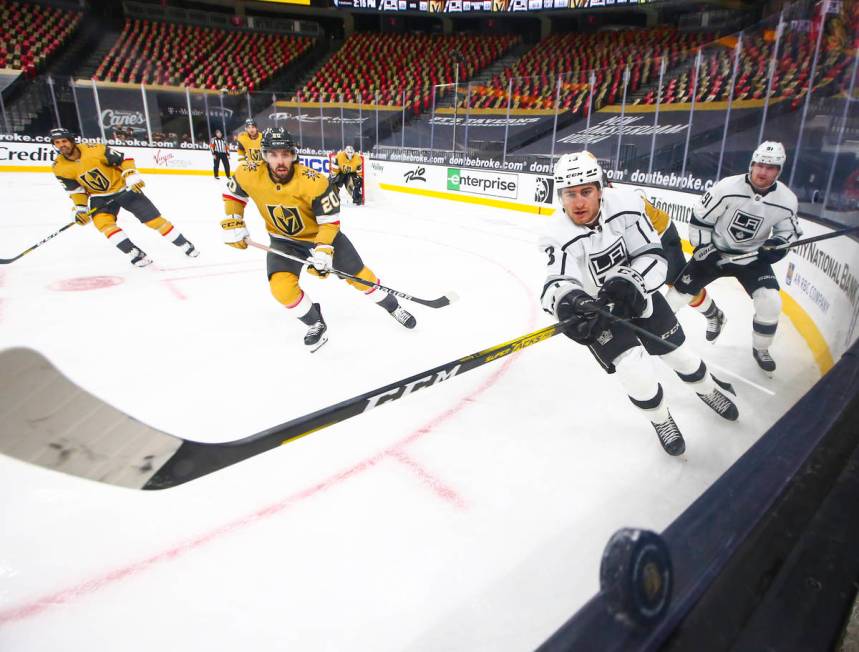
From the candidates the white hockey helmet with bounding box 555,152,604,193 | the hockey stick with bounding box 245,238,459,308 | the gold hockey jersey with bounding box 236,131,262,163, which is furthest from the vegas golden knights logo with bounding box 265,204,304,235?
the gold hockey jersey with bounding box 236,131,262,163

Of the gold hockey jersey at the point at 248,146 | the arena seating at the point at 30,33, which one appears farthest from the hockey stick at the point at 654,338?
the arena seating at the point at 30,33

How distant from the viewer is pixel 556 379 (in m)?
2.81

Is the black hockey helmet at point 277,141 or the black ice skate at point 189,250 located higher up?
the black hockey helmet at point 277,141

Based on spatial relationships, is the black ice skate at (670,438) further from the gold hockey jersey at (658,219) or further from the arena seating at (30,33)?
the arena seating at (30,33)

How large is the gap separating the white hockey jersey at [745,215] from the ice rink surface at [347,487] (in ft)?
2.33

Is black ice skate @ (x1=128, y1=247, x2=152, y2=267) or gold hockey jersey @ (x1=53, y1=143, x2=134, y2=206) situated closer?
gold hockey jersey @ (x1=53, y1=143, x2=134, y2=206)

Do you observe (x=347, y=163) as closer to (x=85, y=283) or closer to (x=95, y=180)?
(x=95, y=180)

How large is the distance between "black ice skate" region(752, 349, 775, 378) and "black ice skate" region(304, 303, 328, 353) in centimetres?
253

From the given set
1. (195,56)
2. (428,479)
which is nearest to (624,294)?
(428,479)

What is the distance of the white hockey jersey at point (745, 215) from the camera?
266cm

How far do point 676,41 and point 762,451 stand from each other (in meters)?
17.6

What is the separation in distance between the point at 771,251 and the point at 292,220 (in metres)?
2.74

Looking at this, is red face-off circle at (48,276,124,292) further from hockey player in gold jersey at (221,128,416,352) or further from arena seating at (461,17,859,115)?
arena seating at (461,17,859,115)

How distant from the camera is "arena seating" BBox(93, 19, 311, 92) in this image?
16500mm
